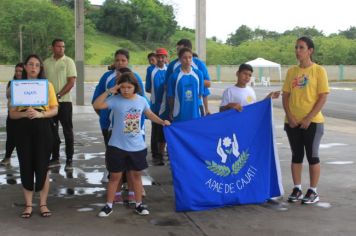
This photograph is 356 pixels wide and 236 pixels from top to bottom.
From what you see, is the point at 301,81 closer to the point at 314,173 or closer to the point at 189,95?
the point at 314,173

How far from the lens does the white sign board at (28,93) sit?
558cm

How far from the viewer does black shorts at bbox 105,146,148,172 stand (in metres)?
5.67

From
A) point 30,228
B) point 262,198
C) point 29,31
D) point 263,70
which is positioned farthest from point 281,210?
point 29,31

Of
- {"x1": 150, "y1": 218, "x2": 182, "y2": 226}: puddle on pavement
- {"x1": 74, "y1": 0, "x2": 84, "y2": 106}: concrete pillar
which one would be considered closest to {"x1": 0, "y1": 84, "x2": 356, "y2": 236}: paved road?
{"x1": 150, "y1": 218, "x2": 182, "y2": 226}: puddle on pavement

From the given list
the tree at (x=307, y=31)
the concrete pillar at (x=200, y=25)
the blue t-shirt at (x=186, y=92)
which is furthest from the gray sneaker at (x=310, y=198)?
the tree at (x=307, y=31)

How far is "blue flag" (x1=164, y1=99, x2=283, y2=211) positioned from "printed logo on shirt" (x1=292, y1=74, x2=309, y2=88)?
0.36m

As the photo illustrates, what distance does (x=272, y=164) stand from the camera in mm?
6457

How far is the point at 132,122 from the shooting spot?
18.6 ft

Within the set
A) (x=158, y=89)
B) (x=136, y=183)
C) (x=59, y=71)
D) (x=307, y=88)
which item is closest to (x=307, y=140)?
(x=307, y=88)

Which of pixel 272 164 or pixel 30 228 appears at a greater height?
pixel 272 164

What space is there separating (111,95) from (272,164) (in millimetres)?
2050

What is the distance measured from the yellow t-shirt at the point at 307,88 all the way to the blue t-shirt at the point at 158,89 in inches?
104

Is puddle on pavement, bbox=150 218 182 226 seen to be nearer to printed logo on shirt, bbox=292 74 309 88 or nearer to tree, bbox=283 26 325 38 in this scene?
printed logo on shirt, bbox=292 74 309 88

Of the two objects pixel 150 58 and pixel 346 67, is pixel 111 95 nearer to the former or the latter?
pixel 150 58
